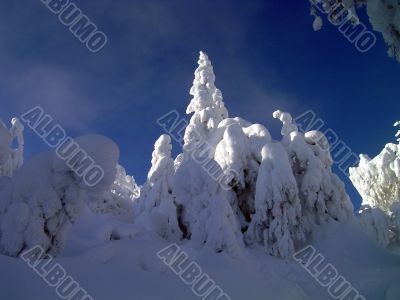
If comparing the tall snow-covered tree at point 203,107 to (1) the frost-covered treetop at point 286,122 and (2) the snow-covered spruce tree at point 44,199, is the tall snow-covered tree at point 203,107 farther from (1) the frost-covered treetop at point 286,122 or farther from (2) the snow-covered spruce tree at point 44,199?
(2) the snow-covered spruce tree at point 44,199

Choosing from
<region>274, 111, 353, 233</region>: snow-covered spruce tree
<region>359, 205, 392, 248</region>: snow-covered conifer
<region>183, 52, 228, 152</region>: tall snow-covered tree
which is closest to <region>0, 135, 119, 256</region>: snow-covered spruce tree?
<region>274, 111, 353, 233</region>: snow-covered spruce tree

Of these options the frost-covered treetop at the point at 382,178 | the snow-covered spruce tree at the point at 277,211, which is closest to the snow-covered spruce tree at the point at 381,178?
the frost-covered treetop at the point at 382,178

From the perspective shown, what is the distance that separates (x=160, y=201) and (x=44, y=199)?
1342 centimetres

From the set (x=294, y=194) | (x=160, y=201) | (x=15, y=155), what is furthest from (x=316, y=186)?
(x=15, y=155)

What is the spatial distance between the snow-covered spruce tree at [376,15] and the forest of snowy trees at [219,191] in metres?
6.21

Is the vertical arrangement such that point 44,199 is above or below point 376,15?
below

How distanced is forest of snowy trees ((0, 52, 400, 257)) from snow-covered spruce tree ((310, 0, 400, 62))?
6.21 m

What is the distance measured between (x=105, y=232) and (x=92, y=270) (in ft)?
22.4

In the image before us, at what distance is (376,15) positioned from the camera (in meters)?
4.68

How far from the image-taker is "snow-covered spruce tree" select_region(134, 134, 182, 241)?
1972 cm

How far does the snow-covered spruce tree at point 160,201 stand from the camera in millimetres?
19719

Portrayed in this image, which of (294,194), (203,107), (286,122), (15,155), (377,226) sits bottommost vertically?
(15,155)

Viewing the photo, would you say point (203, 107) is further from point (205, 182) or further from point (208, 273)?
point (208, 273)

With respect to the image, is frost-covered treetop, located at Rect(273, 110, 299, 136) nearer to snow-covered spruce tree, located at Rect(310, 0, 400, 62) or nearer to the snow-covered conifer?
the snow-covered conifer
